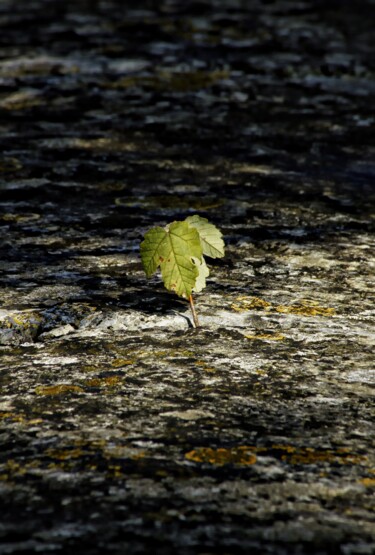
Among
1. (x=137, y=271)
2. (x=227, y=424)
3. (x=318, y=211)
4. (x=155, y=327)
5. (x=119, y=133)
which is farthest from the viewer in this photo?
(x=119, y=133)

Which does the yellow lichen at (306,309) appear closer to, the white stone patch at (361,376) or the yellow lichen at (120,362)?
the white stone patch at (361,376)

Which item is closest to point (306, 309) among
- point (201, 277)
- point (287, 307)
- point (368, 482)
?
point (287, 307)

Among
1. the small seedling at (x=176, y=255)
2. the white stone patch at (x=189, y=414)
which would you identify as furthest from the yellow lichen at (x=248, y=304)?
the white stone patch at (x=189, y=414)

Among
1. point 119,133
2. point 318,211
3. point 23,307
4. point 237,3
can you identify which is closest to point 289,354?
point 23,307

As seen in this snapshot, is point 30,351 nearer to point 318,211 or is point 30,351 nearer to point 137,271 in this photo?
point 137,271

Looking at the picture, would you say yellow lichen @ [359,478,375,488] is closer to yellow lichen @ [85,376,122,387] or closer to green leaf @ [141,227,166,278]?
yellow lichen @ [85,376,122,387]
